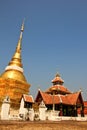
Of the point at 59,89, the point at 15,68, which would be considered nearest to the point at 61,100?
the point at 59,89

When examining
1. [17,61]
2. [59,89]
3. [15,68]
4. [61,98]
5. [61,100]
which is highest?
[17,61]

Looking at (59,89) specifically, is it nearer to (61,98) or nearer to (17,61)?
(61,98)

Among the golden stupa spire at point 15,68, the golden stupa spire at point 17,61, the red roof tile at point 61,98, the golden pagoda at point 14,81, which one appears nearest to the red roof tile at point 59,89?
the red roof tile at point 61,98

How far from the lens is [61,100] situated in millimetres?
34719

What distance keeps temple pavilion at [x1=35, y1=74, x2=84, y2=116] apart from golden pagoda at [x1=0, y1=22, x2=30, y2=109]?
17.2ft

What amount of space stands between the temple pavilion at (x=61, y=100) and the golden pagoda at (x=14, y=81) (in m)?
5.25

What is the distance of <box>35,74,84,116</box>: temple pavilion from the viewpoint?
35.0 meters

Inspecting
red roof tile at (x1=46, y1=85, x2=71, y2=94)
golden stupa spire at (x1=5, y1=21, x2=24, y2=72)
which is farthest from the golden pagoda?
red roof tile at (x1=46, y1=85, x2=71, y2=94)

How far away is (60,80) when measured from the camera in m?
41.6

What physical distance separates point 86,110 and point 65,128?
31.0 m

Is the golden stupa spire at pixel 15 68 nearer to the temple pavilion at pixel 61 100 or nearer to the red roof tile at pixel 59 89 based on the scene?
the red roof tile at pixel 59 89

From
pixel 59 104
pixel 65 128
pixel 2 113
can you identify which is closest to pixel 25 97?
pixel 59 104

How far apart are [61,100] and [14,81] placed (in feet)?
37.5

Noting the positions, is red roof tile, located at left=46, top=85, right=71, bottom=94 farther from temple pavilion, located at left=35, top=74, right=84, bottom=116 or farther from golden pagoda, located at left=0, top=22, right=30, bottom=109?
golden pagoda, located at left=0, top=22, right=30, bottom=109
